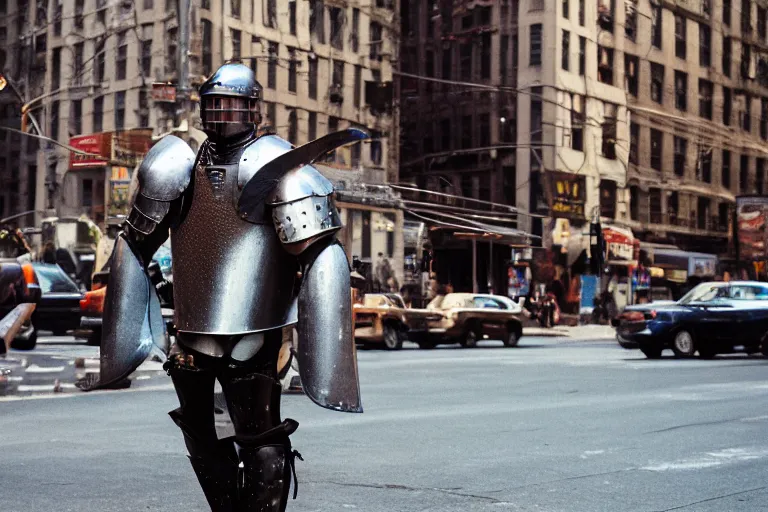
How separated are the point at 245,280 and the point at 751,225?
1888 inches

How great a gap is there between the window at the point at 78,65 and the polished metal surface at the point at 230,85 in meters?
42.3

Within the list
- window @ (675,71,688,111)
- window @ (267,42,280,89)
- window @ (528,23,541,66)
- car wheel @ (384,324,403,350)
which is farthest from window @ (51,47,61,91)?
window @ (675,71,688,111)

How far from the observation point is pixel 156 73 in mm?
41875

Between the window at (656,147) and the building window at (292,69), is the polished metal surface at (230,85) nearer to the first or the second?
the building window at (292,69)

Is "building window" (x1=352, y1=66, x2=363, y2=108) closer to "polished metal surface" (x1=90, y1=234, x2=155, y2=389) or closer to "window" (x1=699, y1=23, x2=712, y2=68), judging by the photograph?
"window" (x1=699, y1=23, x2=712, y2=68)

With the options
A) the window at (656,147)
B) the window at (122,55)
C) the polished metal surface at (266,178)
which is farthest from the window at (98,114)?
the polished metal surface at (266,178)

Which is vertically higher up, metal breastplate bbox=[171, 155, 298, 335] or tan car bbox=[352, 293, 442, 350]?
metal breastplate bbox=[171, 155, 298, 335]

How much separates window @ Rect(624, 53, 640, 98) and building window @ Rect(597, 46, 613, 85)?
4.24 feet

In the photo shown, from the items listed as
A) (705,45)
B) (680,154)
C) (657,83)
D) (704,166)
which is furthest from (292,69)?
(705,45)

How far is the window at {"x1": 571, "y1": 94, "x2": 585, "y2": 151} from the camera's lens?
53156mm

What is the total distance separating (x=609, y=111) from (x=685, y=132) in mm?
6512

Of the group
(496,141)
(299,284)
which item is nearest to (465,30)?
(496,141)

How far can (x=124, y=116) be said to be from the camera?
142ft

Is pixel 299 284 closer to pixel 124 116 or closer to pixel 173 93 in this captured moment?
pixel 173 93
